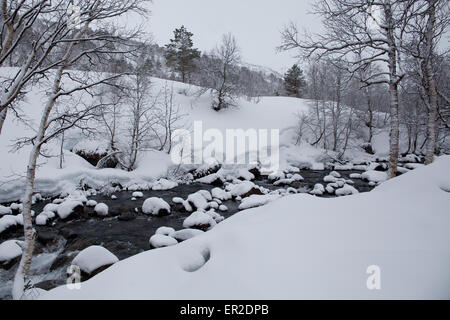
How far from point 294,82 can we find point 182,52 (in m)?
19.8

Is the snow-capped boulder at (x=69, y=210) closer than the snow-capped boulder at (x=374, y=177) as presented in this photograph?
Yes

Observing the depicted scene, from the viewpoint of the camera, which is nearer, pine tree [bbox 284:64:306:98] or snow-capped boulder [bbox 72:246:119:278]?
snow-capped boulder [bbox 72:246:119:278]

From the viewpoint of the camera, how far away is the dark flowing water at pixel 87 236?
4957 millimetres

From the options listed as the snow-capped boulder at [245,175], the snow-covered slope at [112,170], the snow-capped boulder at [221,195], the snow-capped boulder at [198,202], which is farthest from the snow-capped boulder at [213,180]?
the snow-capped boulder at [198,202]

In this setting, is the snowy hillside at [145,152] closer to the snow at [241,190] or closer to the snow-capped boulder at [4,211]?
the snow-capped boulder at [4,211]

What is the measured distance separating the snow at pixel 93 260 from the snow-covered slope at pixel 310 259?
7.11 ft

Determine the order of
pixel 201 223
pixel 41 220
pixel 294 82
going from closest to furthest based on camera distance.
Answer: pixel 201 223 < pixel 41 220 < pixel 294 82

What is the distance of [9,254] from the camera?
514 centimetres

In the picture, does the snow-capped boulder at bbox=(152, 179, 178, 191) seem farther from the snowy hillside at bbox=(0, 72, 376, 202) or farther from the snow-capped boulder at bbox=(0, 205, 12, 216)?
the snow-capped boulder at bbox=(0, 205, 12, 216)

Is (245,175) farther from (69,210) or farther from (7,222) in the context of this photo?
(7,222)

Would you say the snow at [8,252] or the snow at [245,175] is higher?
the snow at [245,175]

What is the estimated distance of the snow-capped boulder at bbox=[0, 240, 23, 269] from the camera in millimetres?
5037

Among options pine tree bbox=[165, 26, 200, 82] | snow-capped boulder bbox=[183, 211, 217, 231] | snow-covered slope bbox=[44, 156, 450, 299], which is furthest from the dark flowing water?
pine tree bbox=[165, 26, 200, 82]

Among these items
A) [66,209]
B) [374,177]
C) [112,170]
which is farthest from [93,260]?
[374,177]
